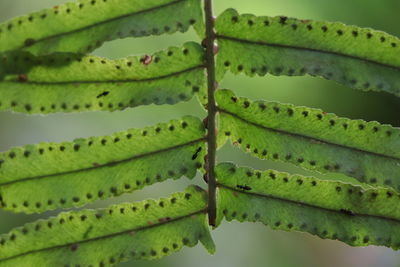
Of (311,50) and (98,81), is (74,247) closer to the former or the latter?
(98,81)

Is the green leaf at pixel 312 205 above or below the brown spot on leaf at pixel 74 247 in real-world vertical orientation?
above

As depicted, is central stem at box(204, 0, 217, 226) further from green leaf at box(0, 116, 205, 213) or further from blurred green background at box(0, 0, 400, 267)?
blurred green background at box(0, 0, 400, 267)

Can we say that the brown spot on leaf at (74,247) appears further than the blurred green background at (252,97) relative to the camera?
No

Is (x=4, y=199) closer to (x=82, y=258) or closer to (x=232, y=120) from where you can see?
(x=82, y=258)

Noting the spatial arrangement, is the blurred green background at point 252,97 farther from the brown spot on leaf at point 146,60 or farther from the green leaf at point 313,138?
the brown spot on leaf at point 146,60

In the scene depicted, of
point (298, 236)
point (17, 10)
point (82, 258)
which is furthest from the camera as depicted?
point (17, 10)

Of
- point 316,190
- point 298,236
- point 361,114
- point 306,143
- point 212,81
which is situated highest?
point 212,81

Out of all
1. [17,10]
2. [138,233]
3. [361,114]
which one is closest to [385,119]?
[361,114]

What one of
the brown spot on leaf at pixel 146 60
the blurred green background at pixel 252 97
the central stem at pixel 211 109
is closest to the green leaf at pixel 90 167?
the central stem at pixel 211 109
